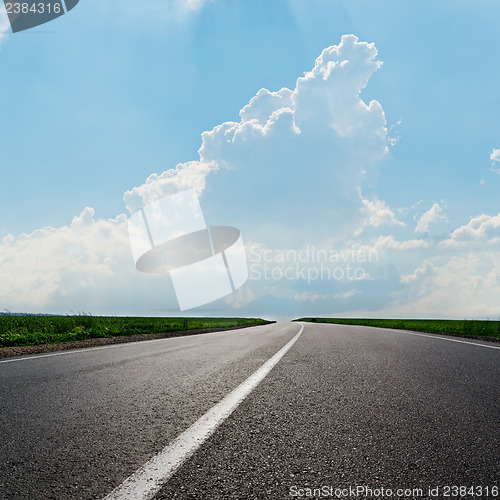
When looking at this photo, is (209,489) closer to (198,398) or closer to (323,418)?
(323,418)

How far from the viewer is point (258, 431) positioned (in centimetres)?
273

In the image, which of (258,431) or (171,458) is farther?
(258,431)

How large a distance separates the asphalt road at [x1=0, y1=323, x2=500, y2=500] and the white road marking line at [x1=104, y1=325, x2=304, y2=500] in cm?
5

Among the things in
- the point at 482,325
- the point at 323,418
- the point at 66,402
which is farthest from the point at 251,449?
the point at 482,325

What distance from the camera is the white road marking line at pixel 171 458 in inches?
71.1

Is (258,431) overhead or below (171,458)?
below

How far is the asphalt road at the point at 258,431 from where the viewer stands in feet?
6.47

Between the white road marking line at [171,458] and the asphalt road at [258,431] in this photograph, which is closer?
the white road marking line at [171,458]

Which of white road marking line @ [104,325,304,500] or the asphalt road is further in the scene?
the asphalt road

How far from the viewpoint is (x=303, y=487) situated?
6.25 ft

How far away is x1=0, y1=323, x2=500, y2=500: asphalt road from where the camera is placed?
6.47 ft

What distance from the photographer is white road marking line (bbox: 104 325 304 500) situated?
1805 millimetres

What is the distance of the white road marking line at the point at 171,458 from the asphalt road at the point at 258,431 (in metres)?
0.05

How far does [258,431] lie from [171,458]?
0.76 meters
